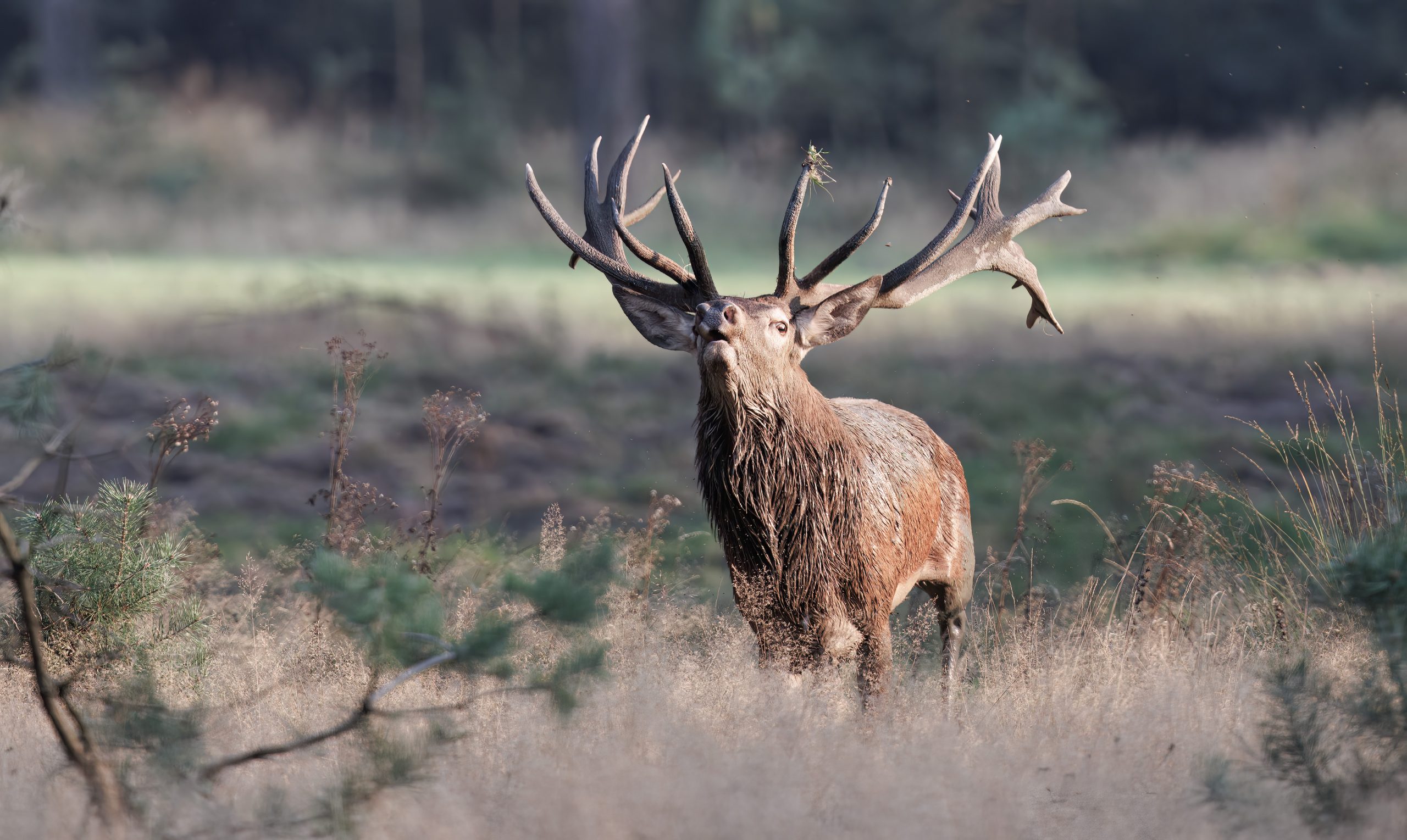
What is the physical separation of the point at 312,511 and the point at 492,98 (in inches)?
744

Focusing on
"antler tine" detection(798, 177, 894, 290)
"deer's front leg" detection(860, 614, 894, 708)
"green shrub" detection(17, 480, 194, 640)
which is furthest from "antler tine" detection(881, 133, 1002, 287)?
"green shrub" detection(17, 480, 194, 640)

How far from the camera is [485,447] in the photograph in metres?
12.4

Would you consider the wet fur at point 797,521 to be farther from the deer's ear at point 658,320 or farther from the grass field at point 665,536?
the deer's ear at point 658,320

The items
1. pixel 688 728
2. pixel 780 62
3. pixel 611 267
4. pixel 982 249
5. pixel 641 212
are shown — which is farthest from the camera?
Answer: pixel 780 62

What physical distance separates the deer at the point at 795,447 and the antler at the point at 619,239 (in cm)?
1

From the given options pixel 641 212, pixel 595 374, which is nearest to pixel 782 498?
pixel 641 212

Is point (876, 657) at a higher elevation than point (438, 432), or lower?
lower

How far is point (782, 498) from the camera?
6.07m

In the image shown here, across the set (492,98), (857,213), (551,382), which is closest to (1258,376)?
(551,382)

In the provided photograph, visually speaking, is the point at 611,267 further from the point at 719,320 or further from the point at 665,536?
the point at 665,536

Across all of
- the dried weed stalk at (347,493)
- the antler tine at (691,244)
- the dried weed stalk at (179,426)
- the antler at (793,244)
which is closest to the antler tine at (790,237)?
the antler at (793,244)

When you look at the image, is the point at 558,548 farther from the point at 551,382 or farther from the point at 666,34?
the point at 666,34

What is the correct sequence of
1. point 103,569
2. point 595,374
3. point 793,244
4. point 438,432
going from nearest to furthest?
point 103,569
point 793,244
point 438,432
point 595,374

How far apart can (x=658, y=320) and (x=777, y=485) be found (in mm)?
995
